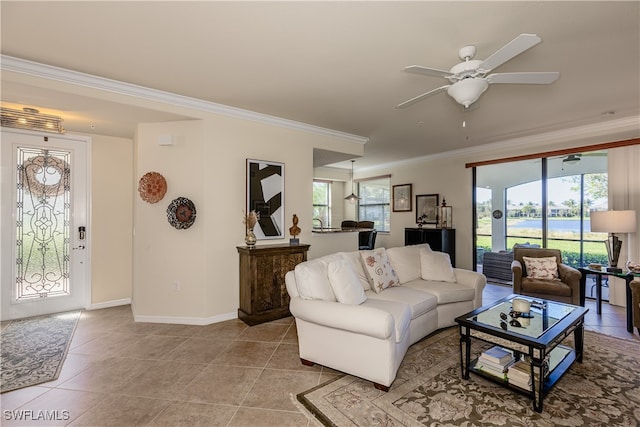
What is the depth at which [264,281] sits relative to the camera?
3678mm

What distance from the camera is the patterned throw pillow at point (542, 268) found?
13.5ft

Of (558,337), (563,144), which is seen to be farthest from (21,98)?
(563,144)

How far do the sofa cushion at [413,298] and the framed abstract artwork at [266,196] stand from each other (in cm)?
171

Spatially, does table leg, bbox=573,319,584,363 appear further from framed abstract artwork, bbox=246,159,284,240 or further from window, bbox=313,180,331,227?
window, bbox=313,180,331,227

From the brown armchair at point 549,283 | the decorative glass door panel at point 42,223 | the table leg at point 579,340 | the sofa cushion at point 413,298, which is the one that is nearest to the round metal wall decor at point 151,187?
the decorative glass door panel at point 42,223

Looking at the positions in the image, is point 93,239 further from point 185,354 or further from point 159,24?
point 159,24

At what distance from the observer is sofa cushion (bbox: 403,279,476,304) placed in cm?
320

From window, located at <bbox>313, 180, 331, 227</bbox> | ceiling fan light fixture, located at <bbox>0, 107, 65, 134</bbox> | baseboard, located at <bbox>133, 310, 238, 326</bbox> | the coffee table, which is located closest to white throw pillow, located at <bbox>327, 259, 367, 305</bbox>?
the coffee table

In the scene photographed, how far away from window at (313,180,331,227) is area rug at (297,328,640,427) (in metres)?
6.40

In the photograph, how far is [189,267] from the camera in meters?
3.67

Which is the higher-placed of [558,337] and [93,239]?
[93,239]

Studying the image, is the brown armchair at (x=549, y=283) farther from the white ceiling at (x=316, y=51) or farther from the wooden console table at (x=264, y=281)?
the wooden console table at (x=264, y=281)

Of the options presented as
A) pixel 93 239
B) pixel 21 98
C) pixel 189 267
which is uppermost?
pixel 21 98

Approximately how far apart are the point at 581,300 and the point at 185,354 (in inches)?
186
